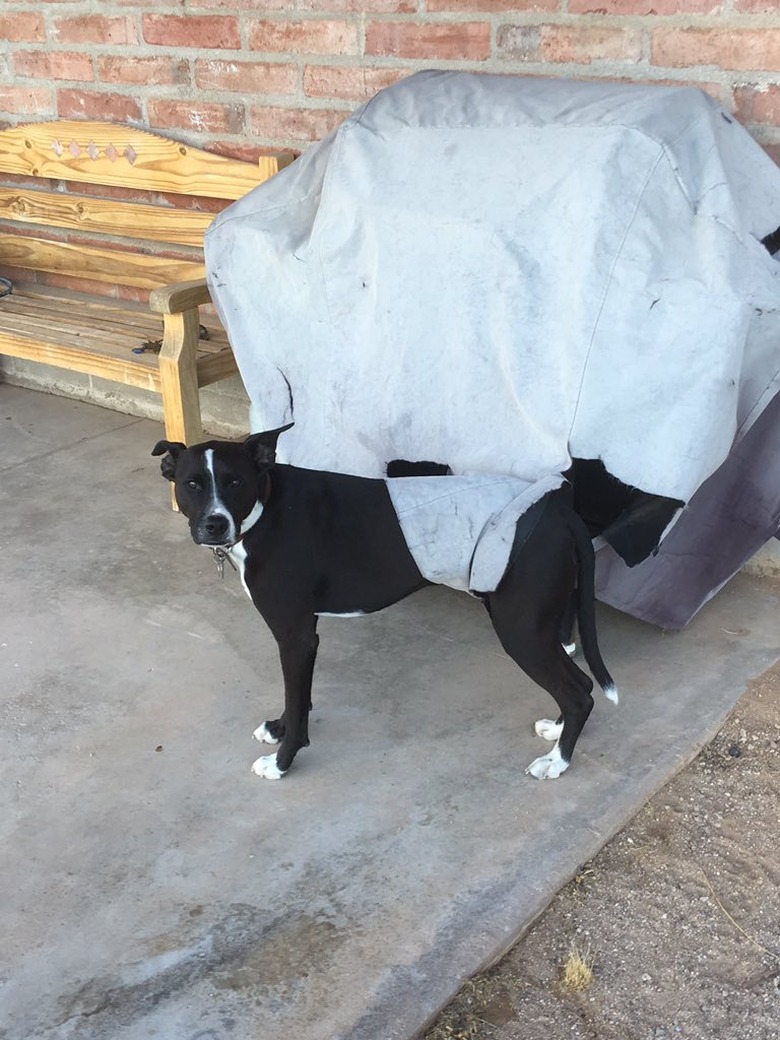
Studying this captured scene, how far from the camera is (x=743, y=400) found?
287cm

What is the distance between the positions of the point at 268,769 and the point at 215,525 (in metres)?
0.66

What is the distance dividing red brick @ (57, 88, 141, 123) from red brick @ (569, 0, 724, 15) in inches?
80.5

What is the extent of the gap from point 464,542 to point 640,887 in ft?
2.79

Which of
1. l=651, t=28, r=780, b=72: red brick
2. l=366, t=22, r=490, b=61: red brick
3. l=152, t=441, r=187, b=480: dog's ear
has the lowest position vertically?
l=152, t=441, r=187, b=480: dog's ear

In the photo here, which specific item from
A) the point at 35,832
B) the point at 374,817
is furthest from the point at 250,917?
the point at 35,832

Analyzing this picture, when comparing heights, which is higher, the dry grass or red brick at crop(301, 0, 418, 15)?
red brick at crop(301, 0, 418, 15)

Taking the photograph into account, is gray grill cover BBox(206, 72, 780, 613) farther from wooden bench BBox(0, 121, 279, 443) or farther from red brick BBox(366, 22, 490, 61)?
wooden bench BBox(0, 121, 279, 443)

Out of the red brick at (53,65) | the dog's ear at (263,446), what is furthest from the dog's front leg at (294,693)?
the red brick at (53,65)

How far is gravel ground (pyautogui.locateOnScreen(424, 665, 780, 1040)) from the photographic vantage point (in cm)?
204

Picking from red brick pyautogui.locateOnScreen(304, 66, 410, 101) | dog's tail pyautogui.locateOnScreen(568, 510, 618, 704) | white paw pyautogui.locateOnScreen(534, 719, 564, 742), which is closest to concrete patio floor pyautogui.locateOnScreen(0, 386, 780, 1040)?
white paw pyautogui.locateOnScreen(534, 719, 564, 742)

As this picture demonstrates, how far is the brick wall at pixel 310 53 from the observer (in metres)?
3.16

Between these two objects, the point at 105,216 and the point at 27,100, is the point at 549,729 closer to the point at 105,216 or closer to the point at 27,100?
the point at 105,216

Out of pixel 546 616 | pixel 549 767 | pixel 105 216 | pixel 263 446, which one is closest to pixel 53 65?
pixel 105 216

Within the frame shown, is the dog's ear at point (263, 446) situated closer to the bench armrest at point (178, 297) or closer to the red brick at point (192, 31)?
the bench armrest at point (178, 297)
